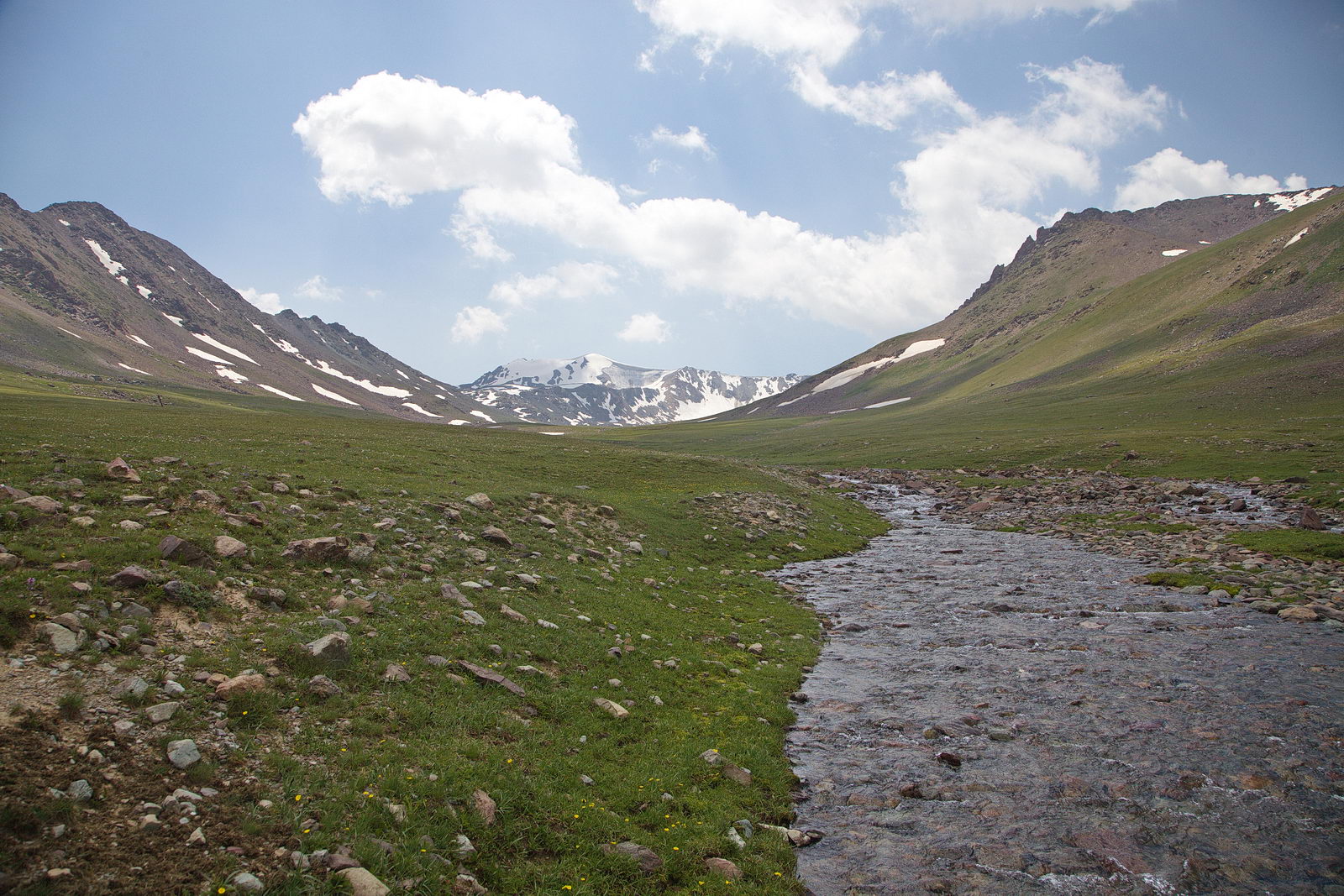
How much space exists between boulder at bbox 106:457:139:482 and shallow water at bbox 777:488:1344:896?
68.5ft

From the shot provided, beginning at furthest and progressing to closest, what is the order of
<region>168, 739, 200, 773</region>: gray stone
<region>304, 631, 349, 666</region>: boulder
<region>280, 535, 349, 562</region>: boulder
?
1. <region>280, 535, 349, 562</region>: boulder
2. <region>304, 631, 349, 666</region>: boulder
3. <region>168, 739, 200, 773</region>: gray stone

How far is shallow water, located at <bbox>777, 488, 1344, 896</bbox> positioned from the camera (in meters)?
10.0

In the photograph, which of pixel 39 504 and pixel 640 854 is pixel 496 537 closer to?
pixel 39 504

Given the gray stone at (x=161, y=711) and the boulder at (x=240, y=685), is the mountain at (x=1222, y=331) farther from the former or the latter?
the gray stone at (x=161, y=711)

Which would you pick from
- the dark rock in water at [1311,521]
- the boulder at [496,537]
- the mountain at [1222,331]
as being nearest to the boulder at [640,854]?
the boulder at [496,537]

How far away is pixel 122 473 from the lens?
18672 mm

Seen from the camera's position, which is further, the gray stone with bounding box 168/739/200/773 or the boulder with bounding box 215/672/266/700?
the boulder with bounding box 215/672/266/700

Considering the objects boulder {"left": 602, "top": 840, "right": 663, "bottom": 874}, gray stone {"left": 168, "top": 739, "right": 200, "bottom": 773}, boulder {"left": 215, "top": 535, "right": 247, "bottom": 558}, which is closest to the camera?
gray stone {"left": 168, "top": 739, "right": 200, "bottom": 773}

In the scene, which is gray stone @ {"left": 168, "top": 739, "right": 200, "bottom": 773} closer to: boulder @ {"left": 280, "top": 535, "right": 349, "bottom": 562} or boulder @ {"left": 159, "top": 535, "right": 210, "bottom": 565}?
boulder @ {"left": 159, "top": 535, "right": 210, "bottom": 565}

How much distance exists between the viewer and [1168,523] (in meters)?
36.8

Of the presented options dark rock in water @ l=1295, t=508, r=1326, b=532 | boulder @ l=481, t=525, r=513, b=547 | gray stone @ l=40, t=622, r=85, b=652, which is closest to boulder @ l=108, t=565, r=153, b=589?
gray stone @ l=40, t=622, r=85, b=652

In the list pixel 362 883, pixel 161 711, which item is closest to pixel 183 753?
pixel 161 711

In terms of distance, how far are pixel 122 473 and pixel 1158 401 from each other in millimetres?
130883

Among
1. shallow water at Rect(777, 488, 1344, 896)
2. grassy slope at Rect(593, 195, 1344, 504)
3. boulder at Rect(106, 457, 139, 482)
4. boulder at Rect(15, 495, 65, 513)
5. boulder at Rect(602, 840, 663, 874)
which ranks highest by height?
grassy slope at Rect(593, 195, 1344, 504)
